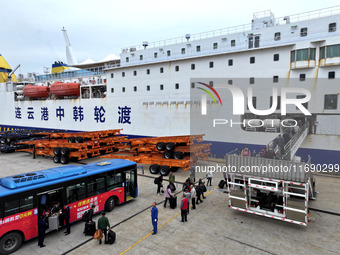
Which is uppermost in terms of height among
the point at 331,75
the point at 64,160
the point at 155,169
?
the point at 331,75

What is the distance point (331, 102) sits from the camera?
1445cm

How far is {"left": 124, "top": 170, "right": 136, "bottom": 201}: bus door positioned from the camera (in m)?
10.3

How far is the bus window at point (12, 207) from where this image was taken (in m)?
6.47

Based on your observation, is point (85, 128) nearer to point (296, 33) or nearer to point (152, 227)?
point (152, 227)

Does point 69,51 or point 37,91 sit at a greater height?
point 69,51

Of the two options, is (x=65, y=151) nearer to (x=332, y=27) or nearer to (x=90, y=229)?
(x=90, y=229)

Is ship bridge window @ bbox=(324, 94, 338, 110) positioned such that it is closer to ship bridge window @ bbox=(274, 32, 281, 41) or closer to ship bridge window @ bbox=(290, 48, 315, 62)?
ship bridge window @ bbox=(290, 48, 315, 62)

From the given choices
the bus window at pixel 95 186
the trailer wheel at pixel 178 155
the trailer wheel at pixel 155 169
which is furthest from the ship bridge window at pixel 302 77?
the bus window at pixel 95 186

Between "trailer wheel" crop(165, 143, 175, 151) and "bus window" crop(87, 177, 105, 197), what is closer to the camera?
"bus window" crop(87, 177, 105, 197)

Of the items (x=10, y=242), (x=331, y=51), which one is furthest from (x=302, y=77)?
(x=10, y=242)

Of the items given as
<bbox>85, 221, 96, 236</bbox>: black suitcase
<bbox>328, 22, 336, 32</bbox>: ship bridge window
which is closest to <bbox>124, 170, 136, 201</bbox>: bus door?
<bbox>85, 221, 96, 236</bbox>: black suitcase

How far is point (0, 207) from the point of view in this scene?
249 inches

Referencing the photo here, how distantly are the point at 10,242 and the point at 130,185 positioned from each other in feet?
16.1

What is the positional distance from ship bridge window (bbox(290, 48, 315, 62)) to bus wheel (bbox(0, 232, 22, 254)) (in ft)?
58.7
